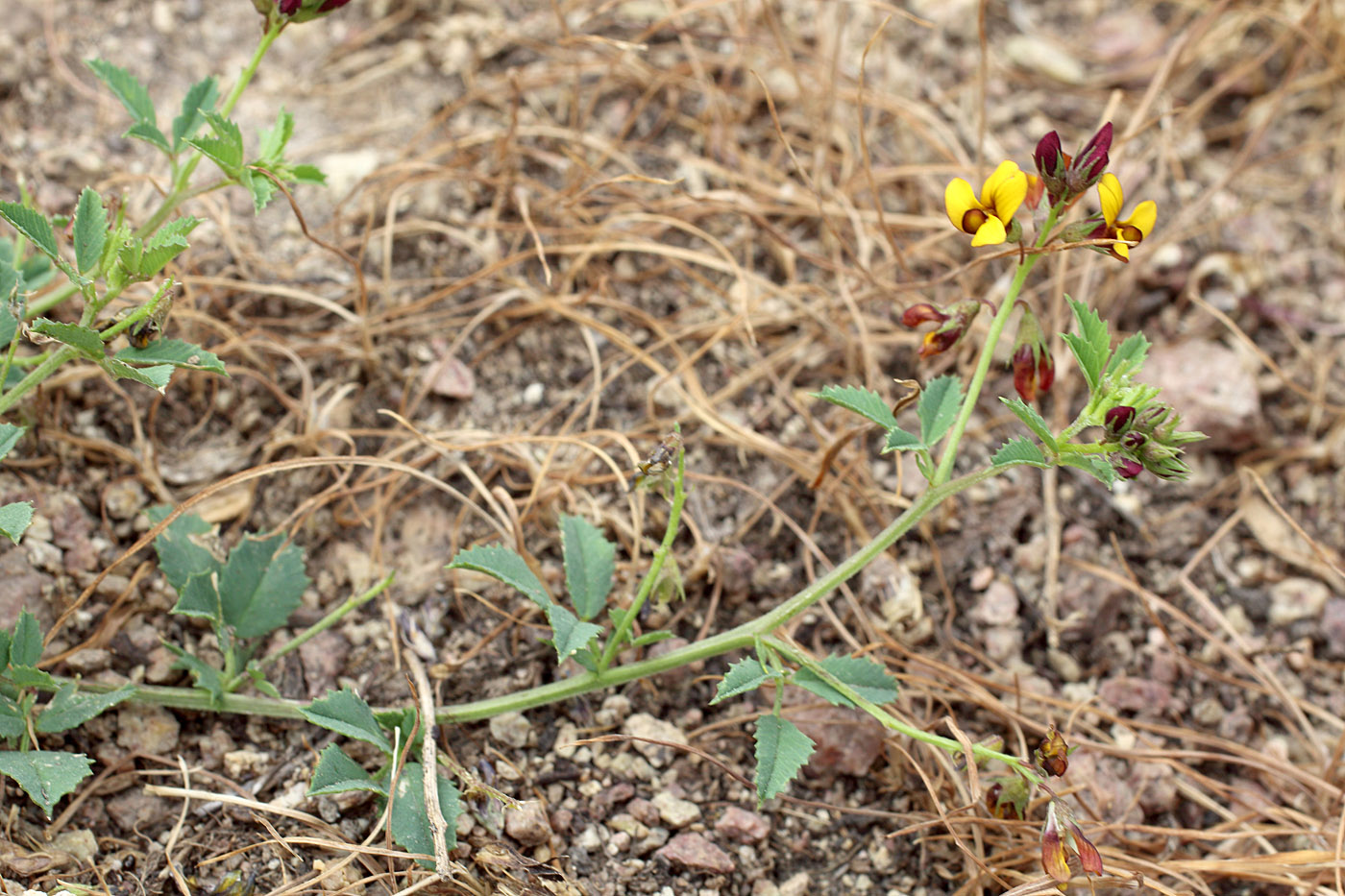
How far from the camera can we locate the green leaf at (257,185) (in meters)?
1.62

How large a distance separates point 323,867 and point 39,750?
0.46m

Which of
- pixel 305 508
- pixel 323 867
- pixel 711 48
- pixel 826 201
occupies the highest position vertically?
pixel 711 48

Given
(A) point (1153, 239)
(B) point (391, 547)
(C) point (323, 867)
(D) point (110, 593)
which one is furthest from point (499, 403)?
(A) point (1153, 239)

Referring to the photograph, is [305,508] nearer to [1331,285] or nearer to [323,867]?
[323,867]

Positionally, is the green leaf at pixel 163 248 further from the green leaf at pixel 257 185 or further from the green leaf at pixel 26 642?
the green leaf at pixel 26 642

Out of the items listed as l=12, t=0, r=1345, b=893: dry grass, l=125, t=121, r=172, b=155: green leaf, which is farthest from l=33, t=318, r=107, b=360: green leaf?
l=12, t=0, r=1345, b=893: dry grass

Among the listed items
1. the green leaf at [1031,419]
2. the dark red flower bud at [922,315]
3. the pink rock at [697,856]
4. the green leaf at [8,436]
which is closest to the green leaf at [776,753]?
the pink rock at [697,856]

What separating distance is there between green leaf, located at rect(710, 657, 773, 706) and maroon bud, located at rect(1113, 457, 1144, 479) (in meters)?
0.60

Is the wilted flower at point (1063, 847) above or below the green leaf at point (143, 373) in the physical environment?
below

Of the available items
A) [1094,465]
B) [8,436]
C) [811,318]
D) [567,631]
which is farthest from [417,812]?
[811,318]

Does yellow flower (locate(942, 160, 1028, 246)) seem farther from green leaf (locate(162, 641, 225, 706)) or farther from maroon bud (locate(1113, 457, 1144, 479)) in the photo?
green leaf (locate(162, 641, 225, 706))

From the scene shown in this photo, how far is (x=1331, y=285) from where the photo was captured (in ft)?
9.04

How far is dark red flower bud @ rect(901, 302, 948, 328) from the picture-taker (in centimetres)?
175

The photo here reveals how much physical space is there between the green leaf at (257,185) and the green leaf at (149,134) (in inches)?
6.0
